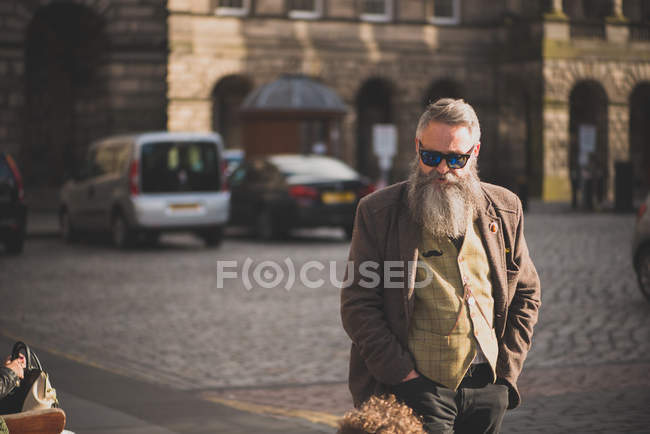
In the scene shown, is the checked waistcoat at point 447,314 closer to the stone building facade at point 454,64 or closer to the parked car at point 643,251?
the parked car at point 643,251

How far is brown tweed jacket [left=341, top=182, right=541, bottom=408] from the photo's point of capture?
3152mm

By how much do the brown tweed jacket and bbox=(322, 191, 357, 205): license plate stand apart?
1545cm

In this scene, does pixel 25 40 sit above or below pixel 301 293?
above

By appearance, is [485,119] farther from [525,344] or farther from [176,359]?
[525,344]

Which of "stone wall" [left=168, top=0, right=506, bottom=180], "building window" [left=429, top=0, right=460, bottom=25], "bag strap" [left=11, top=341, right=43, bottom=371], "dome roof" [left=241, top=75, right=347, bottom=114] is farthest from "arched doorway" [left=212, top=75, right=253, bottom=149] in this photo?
"bag strap" [left=11, top=341, right=43, bottom=371]

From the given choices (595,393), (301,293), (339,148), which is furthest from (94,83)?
(595,393)

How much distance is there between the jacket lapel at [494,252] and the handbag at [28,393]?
144 centimetres

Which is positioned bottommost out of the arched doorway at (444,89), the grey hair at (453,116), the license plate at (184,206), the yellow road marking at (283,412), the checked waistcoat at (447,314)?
the yellow road marking at (283,412)

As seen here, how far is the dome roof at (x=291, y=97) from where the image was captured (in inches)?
1131

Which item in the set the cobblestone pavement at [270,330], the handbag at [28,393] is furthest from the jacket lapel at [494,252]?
the cobblestone pavement at [270,330]

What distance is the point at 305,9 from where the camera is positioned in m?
36.8

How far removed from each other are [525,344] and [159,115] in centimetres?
2875

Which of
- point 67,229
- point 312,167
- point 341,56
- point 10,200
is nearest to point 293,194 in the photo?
point 312,167

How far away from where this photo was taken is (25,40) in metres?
30.4
